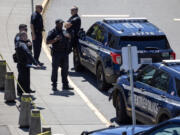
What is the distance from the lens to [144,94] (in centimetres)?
1441

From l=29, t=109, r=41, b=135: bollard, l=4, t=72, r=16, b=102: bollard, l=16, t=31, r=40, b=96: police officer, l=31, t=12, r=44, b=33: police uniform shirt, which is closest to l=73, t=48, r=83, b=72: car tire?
l=31, t=12, r=44, b=33: police uniform shirt

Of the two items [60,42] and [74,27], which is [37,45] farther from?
[60,42]

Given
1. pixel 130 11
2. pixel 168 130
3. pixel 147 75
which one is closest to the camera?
pixel 168 130

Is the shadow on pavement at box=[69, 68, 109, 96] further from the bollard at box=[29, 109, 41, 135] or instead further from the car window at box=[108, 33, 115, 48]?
the bollard at box=[29, 109, 41, 135]

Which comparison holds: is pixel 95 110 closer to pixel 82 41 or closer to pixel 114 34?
pixel 114 34

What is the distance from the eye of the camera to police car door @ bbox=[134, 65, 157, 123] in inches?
559

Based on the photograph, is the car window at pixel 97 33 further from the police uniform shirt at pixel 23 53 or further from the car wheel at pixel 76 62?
the police uniform shirt at pixel 23 53

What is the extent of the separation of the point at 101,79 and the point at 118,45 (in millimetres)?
1385

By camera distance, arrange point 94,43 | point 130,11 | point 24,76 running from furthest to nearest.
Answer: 1. point 130,11
2. point 94,43
3. point 24,76

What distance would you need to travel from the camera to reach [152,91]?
46.2ft

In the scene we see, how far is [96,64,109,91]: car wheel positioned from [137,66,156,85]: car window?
3.68 metres

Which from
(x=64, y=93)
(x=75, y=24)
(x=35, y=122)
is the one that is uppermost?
(x=75, y=24)

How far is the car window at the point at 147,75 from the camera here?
1446cm

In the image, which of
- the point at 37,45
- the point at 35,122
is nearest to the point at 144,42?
the point at 37,45
